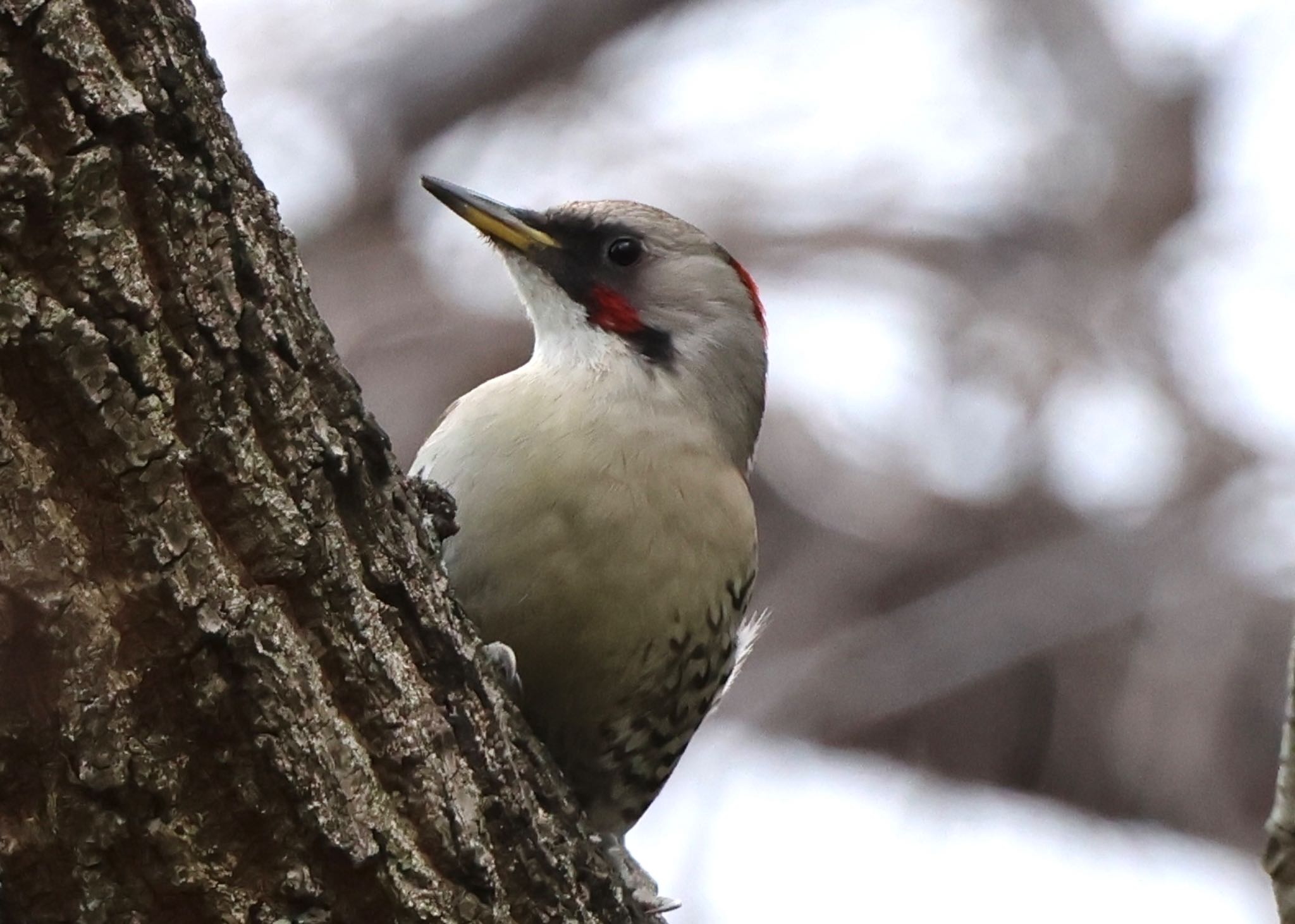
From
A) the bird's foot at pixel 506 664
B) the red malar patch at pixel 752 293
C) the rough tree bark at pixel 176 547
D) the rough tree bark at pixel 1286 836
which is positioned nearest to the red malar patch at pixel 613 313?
the red malar patch at pixel 752 293

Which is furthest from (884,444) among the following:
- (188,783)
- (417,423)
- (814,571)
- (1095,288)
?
(188,783)

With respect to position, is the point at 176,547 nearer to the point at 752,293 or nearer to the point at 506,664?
the point at 506,664

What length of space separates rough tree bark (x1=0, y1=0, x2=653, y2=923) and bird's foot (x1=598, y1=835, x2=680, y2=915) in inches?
27.1

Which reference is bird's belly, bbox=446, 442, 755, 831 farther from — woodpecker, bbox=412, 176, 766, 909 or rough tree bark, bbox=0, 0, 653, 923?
rough tree bark, bbox=0, 0, 653, 923

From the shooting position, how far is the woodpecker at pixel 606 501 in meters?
3.47

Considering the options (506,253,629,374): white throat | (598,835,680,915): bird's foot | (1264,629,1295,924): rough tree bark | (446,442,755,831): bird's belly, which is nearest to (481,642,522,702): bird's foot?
(446,442,755,831): bird's belly

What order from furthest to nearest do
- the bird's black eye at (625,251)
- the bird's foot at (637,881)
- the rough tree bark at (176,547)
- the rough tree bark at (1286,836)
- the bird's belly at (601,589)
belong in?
1. the bird's black eye at (625,251)
2. the bird's belly at (601,589)
3. the bird's foot at (637,881)
4. the rough tree bark at (1286,836)
5. the rough tree bark at (176,547)

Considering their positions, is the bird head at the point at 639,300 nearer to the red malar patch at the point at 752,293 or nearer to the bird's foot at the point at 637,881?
the red malar patch at the point at 752,293

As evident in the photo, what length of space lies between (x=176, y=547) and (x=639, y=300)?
Result: 2.24m

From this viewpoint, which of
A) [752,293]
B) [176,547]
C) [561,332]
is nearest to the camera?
[176,547]

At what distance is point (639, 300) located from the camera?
14.0ft

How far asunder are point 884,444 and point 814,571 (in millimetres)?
703

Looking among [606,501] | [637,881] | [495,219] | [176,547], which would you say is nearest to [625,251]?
[495,219]

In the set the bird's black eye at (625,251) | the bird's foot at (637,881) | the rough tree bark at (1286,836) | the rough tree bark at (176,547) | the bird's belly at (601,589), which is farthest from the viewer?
the bird's black eye at (625,251)
